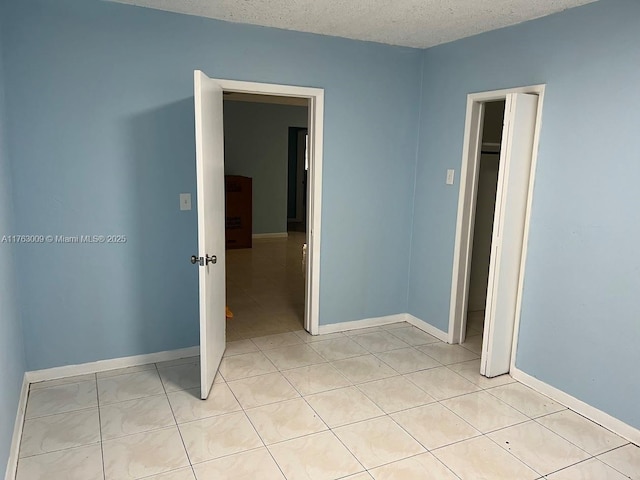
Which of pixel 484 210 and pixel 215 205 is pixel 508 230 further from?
pixel 215 205

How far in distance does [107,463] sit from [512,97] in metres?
2.95

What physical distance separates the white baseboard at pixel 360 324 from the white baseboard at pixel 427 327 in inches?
2.7

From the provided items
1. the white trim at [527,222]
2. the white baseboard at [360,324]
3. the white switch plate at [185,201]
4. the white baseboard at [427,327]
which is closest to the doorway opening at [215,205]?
the white baseboard at [360,324]

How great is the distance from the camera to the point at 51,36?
8.64 ft

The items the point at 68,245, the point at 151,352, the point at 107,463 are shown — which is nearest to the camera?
the point at 107,463

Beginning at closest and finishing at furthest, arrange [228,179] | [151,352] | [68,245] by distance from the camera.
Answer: [68,245] → [151,352] → [228,179]

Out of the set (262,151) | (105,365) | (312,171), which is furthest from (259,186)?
(105,365)

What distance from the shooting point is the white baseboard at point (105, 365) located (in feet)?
9.49

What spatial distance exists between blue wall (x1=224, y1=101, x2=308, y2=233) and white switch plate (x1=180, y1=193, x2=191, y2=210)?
4737mm

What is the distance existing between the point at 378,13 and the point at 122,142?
179 centimetres

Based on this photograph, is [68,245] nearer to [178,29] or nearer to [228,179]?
[178,29]


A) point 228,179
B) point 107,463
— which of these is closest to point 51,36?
point 107,463

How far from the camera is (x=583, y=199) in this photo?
2613 millimetres

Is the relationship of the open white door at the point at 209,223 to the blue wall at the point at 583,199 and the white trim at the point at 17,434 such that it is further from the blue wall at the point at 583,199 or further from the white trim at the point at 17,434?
the blue wall at the point at 583,199
